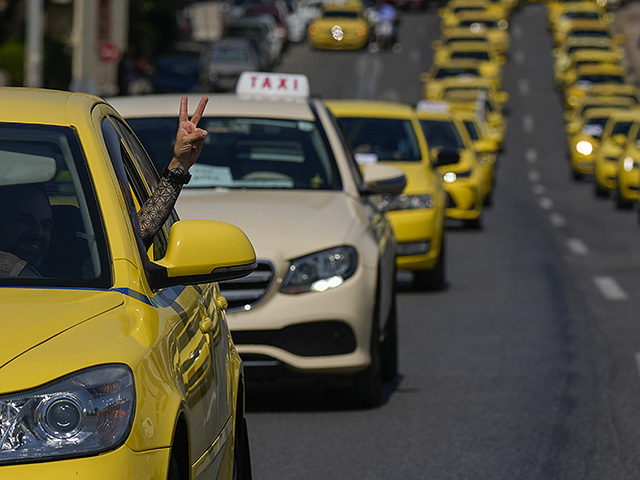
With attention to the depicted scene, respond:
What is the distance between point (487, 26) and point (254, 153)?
184 ft

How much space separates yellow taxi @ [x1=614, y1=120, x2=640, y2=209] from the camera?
2548 cm

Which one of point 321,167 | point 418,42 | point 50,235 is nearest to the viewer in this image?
Answer: point 50,235

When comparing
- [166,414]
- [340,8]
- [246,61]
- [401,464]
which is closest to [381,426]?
[401,464]

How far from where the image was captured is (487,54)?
5381cm

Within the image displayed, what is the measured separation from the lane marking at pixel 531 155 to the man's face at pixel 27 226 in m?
36.4

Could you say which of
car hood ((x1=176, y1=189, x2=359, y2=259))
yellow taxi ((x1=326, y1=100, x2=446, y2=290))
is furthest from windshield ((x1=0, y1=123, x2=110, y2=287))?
yellow taxi ((x1=326, y1=100, x2=446, y2=290))

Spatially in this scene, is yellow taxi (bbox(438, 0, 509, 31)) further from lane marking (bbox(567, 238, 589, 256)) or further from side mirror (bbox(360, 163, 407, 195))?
side mirror (bbox(360, 163, 407, 195))

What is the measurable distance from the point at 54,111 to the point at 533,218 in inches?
807

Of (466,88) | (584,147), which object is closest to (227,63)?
(466,88)

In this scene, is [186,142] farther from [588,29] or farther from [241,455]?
[588,29]

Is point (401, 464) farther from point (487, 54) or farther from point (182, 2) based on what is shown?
point (182, 2)

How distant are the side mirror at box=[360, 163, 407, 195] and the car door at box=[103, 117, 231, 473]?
4.03m

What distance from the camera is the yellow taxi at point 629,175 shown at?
83.6 ft

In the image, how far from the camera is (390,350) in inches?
352
